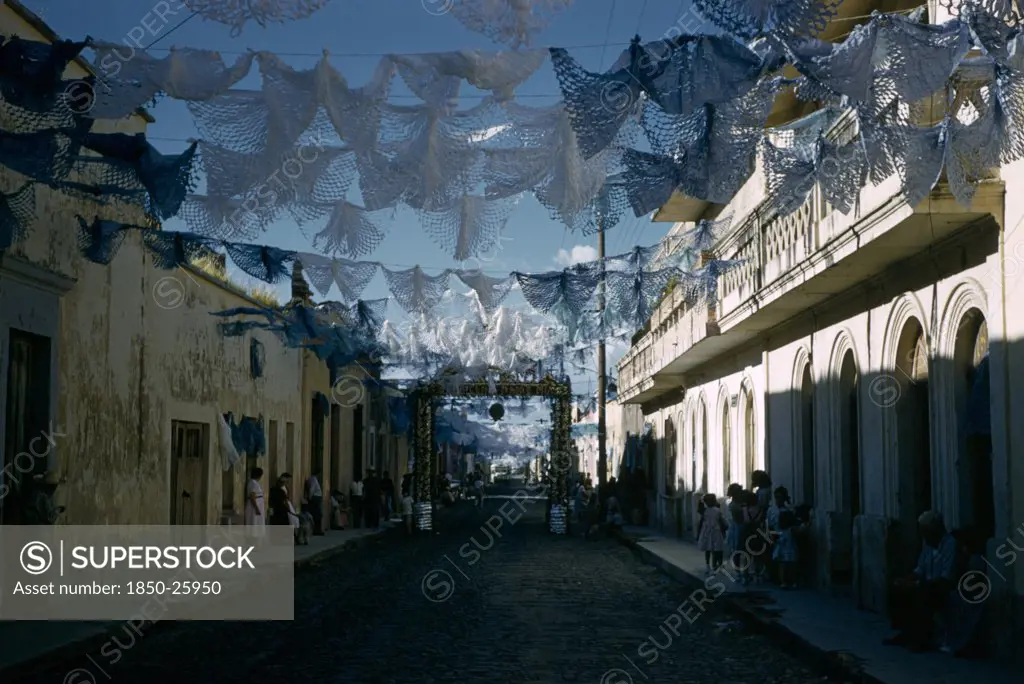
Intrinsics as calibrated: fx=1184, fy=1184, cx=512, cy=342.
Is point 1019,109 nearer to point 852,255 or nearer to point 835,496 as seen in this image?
point 852,255

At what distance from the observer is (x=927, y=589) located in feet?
35.0

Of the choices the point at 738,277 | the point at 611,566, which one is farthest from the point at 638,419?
the point at 738,277

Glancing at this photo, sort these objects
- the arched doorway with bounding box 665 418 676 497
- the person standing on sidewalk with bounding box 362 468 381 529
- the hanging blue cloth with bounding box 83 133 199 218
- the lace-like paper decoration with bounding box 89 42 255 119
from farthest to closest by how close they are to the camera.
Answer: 1. the person standing on sidewalk with bounding box 362 468 381 529
2. the arched doorway with bounding box 665 418 676 497
3. the hanging blue cloth with bounding box 83 133 199 218
4. the lace-like paper decoration with bounding box 89 42 255 119

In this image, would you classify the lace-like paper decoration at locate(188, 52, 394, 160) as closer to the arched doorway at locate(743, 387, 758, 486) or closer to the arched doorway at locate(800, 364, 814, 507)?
the arched doorway at locate(800, 364, 814, 507)

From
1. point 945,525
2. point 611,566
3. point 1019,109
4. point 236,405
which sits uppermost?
point 1019,109

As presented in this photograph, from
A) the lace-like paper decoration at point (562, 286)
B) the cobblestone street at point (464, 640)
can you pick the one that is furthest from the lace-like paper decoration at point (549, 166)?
the lace-like paper decoration at point (562, 286)

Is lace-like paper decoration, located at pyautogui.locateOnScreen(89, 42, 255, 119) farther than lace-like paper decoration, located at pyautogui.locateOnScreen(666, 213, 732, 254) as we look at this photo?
No

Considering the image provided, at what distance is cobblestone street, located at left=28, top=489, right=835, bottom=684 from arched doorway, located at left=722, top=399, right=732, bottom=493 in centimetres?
465

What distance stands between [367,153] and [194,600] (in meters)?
8.63

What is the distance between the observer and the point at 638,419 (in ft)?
139

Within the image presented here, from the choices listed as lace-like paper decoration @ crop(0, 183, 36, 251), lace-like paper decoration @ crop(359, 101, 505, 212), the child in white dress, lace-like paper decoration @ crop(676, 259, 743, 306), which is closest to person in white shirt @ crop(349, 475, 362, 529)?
the child in white dress

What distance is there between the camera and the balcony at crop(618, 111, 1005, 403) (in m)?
10.6

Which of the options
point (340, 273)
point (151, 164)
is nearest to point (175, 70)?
point (151, 164)

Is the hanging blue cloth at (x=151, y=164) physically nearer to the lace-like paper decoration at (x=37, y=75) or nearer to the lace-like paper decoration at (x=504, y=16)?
the lace-like paper decoration at (x=37, y=75)
